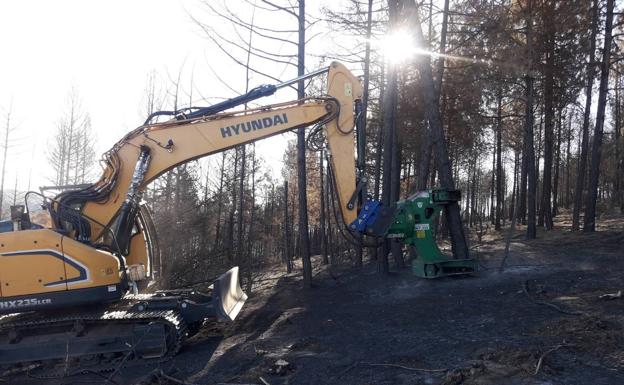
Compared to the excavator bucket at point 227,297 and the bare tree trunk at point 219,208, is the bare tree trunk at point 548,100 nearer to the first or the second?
the bare tree trunk at point 219,208

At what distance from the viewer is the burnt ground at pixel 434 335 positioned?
17.8 feet

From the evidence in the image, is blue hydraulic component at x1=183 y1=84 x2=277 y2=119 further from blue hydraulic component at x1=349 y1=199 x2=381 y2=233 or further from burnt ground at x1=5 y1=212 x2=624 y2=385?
burnt ground at x1=5 y1=212 x2=624 y2=385

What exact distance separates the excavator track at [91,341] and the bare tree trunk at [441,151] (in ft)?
20.5

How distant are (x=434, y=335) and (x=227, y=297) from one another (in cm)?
380

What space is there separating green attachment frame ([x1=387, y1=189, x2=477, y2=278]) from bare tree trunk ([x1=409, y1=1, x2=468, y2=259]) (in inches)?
46.5

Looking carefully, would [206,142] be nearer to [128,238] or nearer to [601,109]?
[128,238]

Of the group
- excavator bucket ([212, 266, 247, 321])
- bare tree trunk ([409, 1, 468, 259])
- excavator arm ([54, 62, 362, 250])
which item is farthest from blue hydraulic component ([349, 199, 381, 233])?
bare tree trunk ([409, 1, 468, 259])

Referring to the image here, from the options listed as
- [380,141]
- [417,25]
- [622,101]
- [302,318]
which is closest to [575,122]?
[622,101]

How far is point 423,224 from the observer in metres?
9.73

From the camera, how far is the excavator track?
798cm

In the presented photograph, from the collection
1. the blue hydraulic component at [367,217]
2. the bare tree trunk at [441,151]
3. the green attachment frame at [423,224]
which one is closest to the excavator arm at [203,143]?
the blue hydraulic component at [367,217]

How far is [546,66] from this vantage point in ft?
63.9

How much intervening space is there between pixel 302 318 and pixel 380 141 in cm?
1175

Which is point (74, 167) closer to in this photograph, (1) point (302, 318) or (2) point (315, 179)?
(2) point (315, 179)
